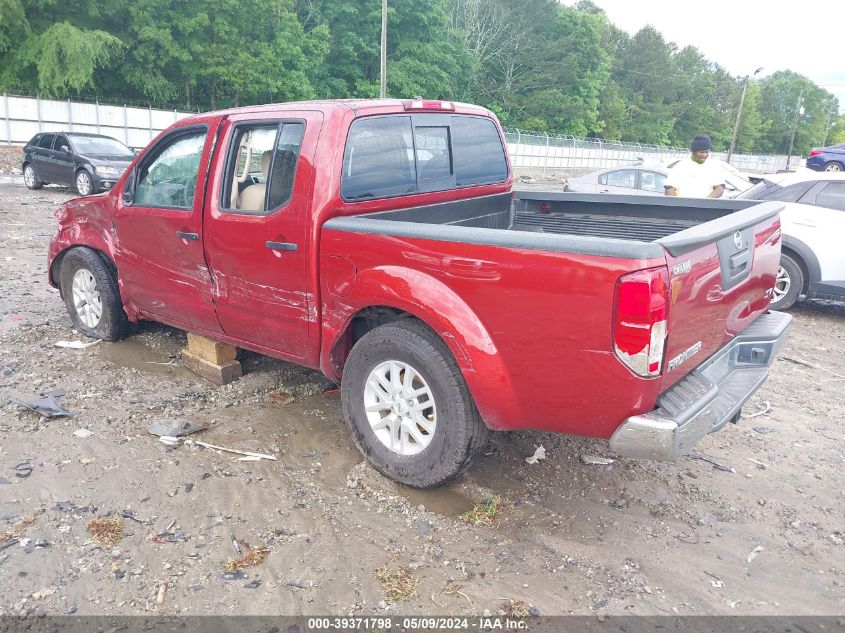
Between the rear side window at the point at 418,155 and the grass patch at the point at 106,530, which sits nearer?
the grass patch at the point at 106,530

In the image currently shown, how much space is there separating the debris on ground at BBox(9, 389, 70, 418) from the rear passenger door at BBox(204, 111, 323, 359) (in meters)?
1.24

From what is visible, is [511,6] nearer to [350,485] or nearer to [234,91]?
[234,91]

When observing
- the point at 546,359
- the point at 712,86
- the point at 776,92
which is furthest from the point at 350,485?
the point at 776,92

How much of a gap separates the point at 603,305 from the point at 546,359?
1.27 ft

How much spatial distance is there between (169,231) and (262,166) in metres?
0.97

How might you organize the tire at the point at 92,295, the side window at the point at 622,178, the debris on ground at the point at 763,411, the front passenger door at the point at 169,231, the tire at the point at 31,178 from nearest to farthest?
the front passenger door at the point at 169,231 < the debris on ground at the point at 763,411 < the tire at the point at 92,295 < the side window at the point at 622,178 < the tire at the point at 31,178

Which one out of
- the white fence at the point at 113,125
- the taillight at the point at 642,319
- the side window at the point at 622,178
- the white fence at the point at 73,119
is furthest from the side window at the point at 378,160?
the white fence at the point at 73,119

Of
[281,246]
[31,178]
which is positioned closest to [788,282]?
[281,246]

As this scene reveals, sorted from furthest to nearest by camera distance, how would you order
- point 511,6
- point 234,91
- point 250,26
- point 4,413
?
1. point 511,6
2. point 234,91
3. point 250,26
4. point 4,413

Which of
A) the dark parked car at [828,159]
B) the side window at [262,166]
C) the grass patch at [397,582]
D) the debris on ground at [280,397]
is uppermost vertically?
the dark parked car at [828,159]

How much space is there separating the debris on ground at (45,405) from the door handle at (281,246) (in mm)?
1901

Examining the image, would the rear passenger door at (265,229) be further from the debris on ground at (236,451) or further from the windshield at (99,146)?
the windshield at (99,146)

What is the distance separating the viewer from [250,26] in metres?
37.5

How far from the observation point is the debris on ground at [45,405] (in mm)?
4293
